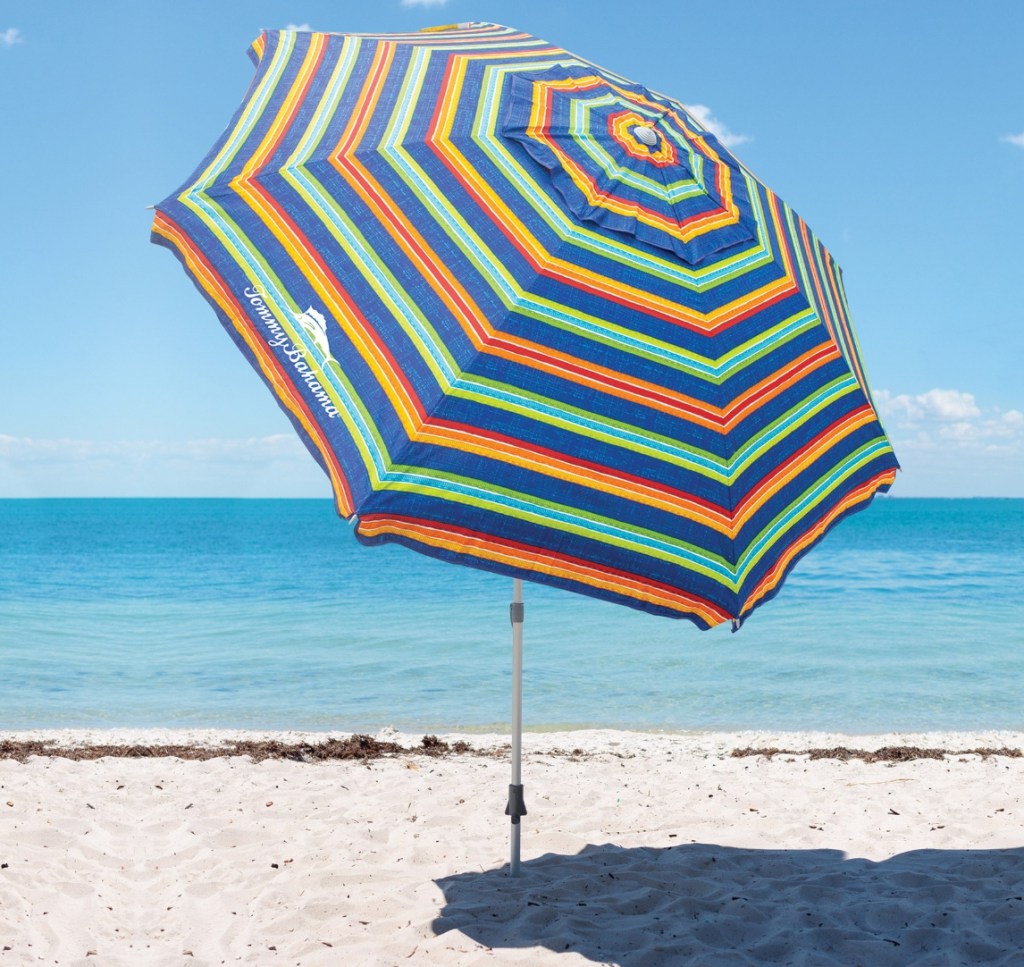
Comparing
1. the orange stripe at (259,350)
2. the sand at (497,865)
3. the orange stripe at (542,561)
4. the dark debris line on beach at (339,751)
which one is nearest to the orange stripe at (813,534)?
the orange stripe at (542,561)

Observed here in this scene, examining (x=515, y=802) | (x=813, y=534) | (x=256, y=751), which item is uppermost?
(x=813, y=534)

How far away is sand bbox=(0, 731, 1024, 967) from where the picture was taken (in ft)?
11.4

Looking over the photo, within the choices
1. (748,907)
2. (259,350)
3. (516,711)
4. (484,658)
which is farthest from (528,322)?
(484,658)

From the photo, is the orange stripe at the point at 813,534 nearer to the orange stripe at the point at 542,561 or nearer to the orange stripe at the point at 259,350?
the orange stripe at the point at 542,561

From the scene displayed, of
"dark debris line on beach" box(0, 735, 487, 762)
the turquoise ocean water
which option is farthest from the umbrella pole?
the turquoise ocean water

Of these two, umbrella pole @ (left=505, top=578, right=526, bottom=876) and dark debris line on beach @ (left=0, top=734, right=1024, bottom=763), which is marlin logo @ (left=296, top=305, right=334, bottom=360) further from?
dark debris line on beach @ (left=0, top=734, right=1024, bottom=763)

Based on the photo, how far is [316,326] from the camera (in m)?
2.93

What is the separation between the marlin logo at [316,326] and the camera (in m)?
2.90

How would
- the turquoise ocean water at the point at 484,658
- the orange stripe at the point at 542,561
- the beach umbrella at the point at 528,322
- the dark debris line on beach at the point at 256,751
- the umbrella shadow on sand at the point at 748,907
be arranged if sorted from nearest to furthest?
the orange stripe at the point at 542,561, the beach umbrella at the point at 528,322, the umbrella shadow on sand at the point at 748,907, the dark debris line on beach at the point at 256,751, the turquoise ocean water at the point at 484,658

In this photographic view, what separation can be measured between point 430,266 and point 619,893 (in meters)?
2.61

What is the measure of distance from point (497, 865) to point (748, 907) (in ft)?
3.55

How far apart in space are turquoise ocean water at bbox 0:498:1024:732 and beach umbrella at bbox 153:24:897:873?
22.1 feet

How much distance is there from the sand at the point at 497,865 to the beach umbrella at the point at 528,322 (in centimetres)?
88

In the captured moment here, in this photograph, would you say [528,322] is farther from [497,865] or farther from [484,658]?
[484,658]
